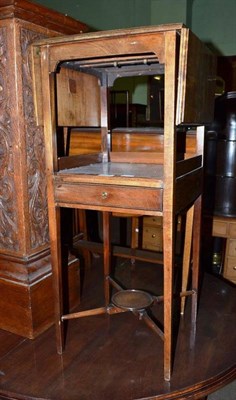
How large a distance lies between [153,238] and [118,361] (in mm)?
2412

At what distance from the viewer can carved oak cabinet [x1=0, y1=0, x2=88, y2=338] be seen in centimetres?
143

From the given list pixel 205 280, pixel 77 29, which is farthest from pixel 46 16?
pixel 205 280

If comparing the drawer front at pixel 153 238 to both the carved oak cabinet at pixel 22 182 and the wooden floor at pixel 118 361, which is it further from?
the carved oak cabinet at pixel 22 182

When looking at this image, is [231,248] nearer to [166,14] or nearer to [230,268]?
[230,268]

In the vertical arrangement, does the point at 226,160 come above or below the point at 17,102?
below

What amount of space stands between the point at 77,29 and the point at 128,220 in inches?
112

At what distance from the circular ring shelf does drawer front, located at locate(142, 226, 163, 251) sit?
2.02 metres

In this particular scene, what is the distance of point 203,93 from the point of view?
4.54 ft

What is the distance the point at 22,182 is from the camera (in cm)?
153

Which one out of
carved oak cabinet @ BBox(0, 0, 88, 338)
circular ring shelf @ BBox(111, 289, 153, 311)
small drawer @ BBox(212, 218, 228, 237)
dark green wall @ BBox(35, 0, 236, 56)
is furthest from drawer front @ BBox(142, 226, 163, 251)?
dark green wall @ BBox(35, 0, 236, 56)

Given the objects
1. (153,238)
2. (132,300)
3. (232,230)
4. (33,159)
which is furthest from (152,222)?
(33,159)

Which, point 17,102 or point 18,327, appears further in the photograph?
point 18,327

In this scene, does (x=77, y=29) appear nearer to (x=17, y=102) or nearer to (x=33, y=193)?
(x=17, y=102)

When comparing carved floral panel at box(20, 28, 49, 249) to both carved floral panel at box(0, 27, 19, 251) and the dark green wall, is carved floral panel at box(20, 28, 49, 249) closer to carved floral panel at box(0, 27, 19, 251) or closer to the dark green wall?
carved floral panel at box(0, 27, 19, 251)
